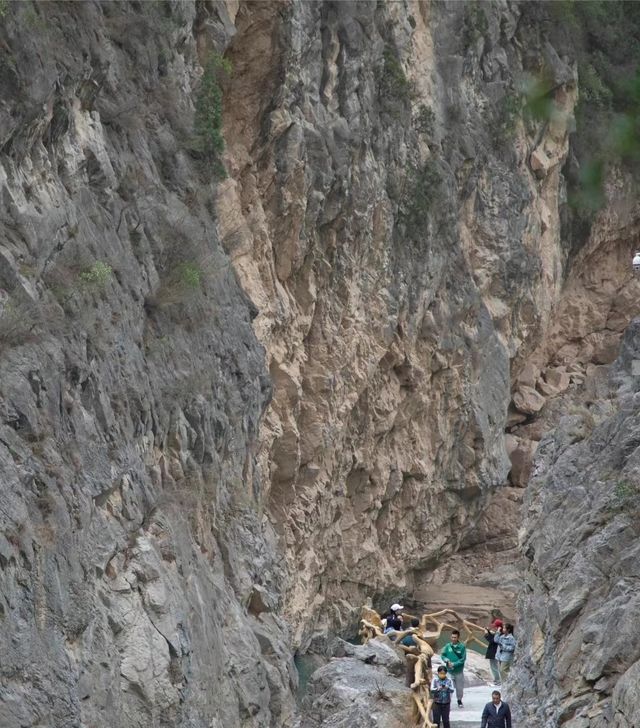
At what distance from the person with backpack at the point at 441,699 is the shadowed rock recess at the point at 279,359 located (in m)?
0.94

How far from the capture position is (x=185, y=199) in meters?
20.5

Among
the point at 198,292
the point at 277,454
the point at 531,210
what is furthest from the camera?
the point at 531,210

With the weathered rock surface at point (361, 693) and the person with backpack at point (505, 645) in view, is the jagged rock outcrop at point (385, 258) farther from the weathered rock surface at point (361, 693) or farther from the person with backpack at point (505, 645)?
the person with backpack at point (505, 645)

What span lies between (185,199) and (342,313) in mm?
7720

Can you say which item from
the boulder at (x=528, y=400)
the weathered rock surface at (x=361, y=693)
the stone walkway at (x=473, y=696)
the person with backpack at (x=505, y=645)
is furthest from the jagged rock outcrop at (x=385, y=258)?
the person with backpack at (x=505, y=645)

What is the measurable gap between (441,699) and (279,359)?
34.3ft

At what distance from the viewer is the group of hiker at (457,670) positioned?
14.3 m

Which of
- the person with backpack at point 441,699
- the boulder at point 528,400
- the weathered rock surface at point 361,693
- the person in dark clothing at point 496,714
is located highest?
the boulder at point 528,400

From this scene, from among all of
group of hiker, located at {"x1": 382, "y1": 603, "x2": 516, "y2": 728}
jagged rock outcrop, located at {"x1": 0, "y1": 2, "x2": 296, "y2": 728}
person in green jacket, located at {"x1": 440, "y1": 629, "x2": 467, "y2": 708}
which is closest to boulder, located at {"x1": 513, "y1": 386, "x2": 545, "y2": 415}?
group of hiker, located at {"x1": 382, "y1": 603, "x2": 516, "y2": 728}

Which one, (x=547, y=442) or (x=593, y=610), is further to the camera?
(x=547, y=442)

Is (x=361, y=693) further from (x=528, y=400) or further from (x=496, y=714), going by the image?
(x=528, y=400)

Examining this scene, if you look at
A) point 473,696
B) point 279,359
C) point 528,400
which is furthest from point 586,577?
point 528,400

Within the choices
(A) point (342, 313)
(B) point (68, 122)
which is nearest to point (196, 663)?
(B) point (68, 122)

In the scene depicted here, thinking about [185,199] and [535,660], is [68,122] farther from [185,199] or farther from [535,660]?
[535,660]
